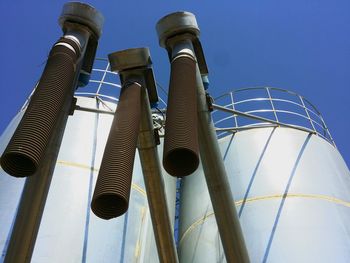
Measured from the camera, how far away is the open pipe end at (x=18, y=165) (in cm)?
285

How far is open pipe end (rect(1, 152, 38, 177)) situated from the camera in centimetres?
285

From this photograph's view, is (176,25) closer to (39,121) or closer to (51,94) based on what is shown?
(51,94)

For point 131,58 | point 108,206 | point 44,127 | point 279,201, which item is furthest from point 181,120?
point 279,201

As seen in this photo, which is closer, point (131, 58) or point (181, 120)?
point (181, 120)

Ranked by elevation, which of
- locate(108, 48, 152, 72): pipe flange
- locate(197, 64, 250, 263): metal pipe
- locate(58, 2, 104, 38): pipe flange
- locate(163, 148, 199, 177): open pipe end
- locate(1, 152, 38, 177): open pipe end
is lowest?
locate(1, 152, 38, 177): open pipe end

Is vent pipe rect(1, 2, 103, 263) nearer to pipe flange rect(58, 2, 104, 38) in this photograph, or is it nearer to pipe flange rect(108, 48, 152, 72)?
pipe flange rect(58, 2, 104, 38)

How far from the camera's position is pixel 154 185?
4.63m

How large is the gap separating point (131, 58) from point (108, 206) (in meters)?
1.89

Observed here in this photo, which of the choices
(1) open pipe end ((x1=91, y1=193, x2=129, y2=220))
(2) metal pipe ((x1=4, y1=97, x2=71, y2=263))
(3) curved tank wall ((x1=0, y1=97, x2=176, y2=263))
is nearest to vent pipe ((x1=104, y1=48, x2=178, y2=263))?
(2) metal pipe ((x1=4, y1=97, x2=71, y2=263))

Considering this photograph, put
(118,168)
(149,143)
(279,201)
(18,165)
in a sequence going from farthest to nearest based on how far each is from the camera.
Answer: (279,201) → (149,143) → (118,168) → (18,165)

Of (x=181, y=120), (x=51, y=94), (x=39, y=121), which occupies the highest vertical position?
→ (x=51, y=94)

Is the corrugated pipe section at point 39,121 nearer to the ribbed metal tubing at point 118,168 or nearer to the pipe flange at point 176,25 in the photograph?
the ribbed metal tubing at point 118,168

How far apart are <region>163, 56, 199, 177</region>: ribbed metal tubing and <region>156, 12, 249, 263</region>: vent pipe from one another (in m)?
0.46

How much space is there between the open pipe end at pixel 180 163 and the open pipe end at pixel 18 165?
0.93 m
